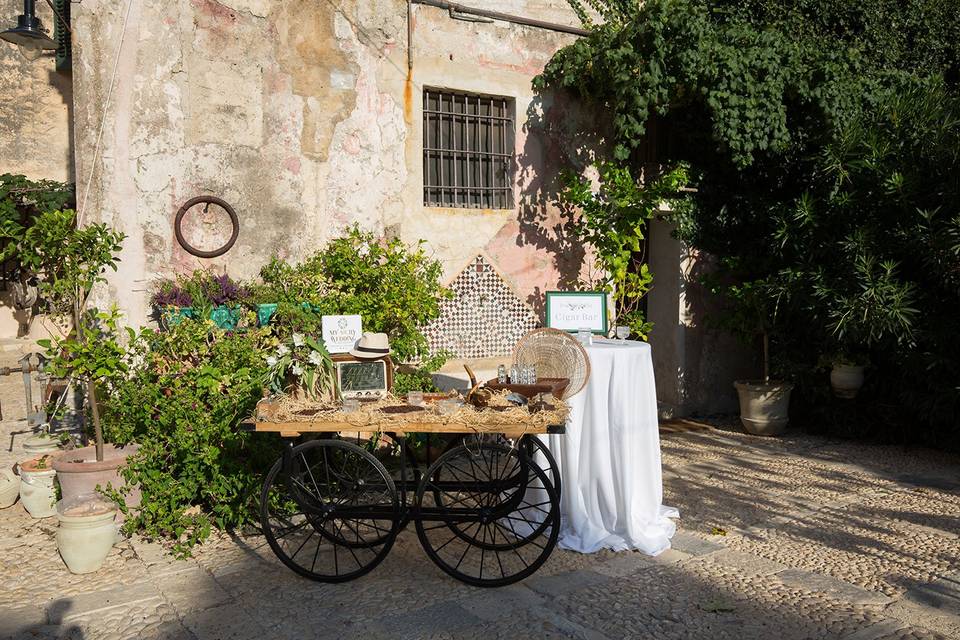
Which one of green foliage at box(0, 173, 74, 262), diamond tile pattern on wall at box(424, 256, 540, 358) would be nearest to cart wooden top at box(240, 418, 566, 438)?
diamond tile pattern on wall at box(424, 256, 540, 358)

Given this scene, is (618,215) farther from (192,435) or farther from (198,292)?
(192,435)

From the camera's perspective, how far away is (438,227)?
7137mm

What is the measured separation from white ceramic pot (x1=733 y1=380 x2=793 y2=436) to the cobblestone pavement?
2.31 metres

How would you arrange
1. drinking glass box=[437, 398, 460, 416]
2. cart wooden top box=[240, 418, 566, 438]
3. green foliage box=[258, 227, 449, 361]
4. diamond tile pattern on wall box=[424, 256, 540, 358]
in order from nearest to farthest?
cart wooden top box=[240, 418, 566, 438], drinking glass box=[437, 398, 460, 416], green foliage box=[258, 227, 449, 361], diamond tile pattern on wall box=[424, 256, 540, 358]

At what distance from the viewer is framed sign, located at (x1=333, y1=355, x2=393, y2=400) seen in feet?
14.1

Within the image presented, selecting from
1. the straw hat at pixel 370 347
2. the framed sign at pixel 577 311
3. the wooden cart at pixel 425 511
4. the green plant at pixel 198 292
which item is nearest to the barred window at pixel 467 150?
the green plant at pixel 198 292

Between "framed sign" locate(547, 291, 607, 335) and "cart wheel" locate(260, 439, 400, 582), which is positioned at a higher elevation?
"framed sign" locate(547, 291, 607, 335)

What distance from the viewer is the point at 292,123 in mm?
6477

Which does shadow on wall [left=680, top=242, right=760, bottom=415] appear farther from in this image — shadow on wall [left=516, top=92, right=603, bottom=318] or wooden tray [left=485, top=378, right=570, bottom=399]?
wooden tray [left=485, top=378, right=570, bottom=399]

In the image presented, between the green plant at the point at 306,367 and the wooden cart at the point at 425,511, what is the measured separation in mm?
283

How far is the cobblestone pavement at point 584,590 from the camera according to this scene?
3463 mm

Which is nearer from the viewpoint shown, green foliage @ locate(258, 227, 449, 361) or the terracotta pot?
the terracotta pot

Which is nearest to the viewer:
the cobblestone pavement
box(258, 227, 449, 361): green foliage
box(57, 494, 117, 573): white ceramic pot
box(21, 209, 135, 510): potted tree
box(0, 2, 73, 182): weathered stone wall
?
the cobblestone pavement

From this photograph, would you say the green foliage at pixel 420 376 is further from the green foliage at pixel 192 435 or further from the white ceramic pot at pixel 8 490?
the white ceramic pot at pixel 8 490
